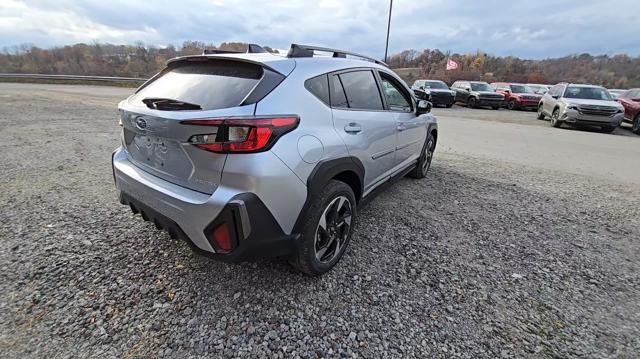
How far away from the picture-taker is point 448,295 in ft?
8.20

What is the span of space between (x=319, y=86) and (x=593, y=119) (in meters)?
13.7

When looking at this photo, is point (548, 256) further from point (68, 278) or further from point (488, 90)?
point (488, 90)

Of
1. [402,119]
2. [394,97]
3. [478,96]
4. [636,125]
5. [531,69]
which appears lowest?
[636,125]

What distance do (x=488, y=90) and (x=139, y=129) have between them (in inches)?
904

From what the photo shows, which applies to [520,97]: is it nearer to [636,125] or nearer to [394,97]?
[636,125]

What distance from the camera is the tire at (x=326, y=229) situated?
2.34 m

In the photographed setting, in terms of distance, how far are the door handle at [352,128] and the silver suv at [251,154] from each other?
0.7 inches

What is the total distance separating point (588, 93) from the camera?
1278 centimetres

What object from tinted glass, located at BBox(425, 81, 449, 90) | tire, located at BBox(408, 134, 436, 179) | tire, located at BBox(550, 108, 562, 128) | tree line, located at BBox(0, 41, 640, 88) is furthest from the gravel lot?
tree line, located at BBox(0, 41, 640, 88)

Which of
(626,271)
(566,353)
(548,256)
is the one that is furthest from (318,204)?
(626,271)

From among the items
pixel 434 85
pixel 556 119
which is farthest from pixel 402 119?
pixel 434 85

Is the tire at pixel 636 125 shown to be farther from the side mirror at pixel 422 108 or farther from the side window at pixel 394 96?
the side window at pixel 394 96

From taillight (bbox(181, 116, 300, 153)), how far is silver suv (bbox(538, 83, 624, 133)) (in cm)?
1404

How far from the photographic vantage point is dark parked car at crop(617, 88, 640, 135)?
12547mm
